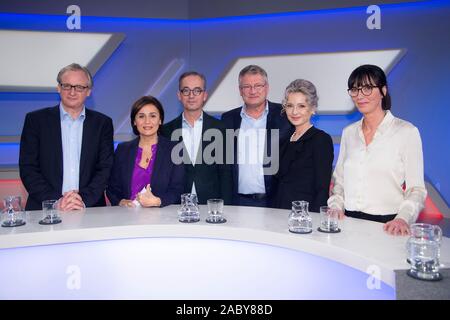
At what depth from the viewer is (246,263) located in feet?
6.23

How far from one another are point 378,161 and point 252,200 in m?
1.21

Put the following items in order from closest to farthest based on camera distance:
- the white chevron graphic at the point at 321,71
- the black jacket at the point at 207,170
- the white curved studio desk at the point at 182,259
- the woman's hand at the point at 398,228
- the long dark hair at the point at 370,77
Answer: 1. the white curved studio desk at the point at 182,259
2. the woman's hand at the point at 398,228
3. the long dark hair at the point at 370,77
4. the black jacket at the point at 207,170
5. the white chevron graphic at the point at 321,71

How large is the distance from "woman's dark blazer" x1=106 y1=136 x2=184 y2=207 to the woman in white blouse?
0.97m

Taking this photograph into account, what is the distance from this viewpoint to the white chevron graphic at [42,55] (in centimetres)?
469

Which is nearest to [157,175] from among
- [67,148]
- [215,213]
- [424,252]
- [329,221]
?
[215,213]

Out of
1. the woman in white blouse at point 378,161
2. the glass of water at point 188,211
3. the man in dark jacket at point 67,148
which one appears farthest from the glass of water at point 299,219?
the man in dark jacket at point 67,148

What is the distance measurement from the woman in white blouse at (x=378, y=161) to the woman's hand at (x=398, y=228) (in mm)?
179

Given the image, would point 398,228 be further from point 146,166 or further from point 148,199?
point 146,166

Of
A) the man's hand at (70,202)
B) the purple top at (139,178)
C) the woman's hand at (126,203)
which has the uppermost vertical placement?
the purple top at (139,178)

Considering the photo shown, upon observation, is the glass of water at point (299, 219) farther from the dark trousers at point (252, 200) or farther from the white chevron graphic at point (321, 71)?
the white chevron graphic at point (321, 71)

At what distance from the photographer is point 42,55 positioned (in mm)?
4758

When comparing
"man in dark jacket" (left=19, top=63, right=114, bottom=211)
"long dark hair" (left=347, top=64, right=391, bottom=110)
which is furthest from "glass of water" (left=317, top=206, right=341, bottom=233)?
"man in dark jacket" (left=19, top=63, right=114, bottom=211)

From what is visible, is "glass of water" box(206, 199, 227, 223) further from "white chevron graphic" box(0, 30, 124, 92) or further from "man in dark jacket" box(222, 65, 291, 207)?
"white chevron graphic" box(0, 30, 124, 92)

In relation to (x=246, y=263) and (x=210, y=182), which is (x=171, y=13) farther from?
(x=246, y=263)
